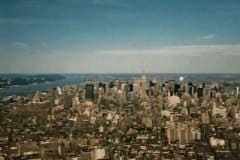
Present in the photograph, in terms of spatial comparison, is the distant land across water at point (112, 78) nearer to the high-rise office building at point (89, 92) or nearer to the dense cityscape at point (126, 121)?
the dense cityscape at point (126, 121)

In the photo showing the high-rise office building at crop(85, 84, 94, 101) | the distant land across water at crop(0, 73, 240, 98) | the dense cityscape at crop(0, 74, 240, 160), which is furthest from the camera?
the high-rise office building at crop(85, 84, 94, 101)

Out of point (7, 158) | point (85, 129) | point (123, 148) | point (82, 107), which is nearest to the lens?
point (7, 158)

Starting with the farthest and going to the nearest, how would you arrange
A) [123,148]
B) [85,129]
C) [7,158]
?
[85,129]
[123,148]
[7,158]

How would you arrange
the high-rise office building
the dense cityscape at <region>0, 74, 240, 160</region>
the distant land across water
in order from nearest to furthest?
the dense cityscape at <region>0, 74, 240, 160</region>
the distant land across water
the high-rise office building

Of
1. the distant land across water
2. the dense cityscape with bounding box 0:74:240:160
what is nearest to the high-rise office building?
the dense cityscape with bounding box 0:74:240:160

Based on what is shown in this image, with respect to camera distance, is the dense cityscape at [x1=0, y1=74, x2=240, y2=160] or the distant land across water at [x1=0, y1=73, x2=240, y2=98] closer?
the dense cityscape at [x1=0, y1=74, x2=240, y2=160]

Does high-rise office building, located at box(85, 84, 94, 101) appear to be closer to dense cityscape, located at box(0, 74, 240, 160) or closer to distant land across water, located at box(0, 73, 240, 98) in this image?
dense cityscape, located at box(0, 74, 240, 160)

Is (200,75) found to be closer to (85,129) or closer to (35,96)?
(85,129)

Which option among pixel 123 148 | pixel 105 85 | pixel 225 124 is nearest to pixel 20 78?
pixel 105 85
